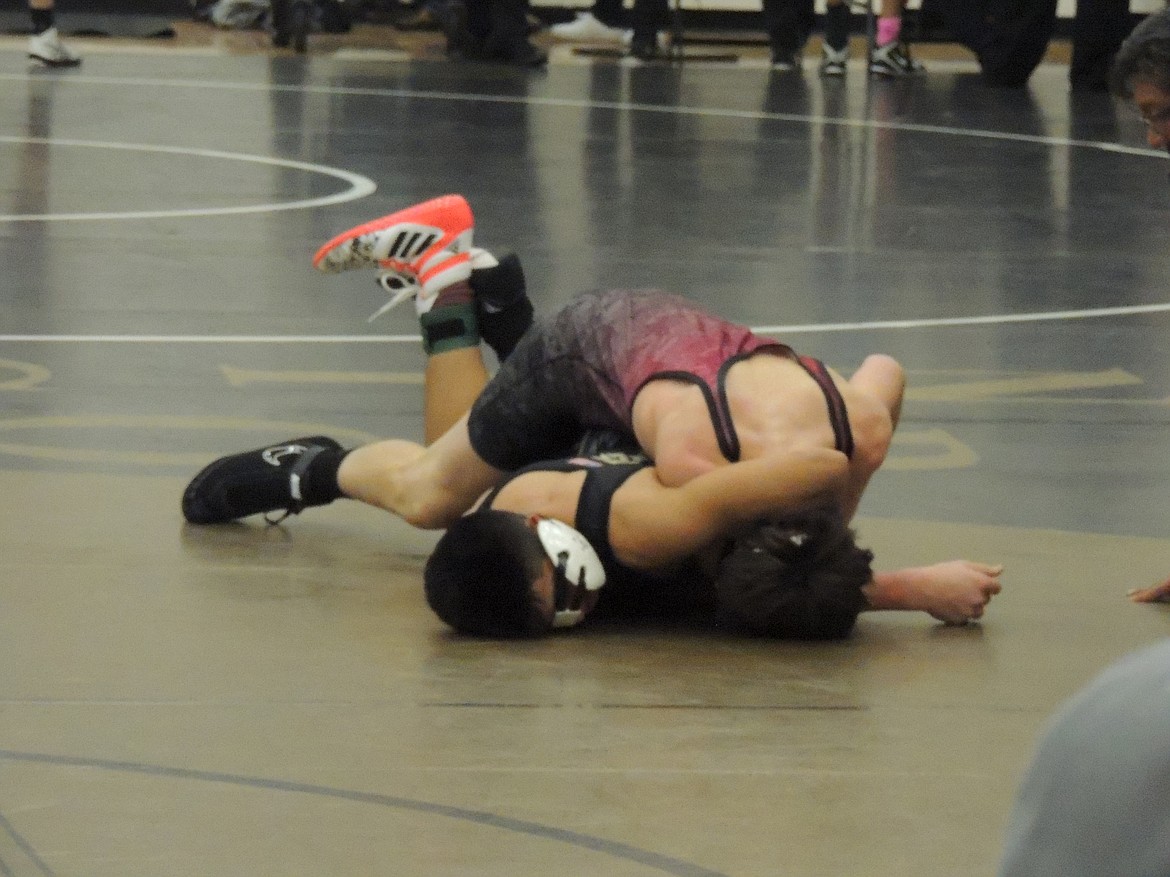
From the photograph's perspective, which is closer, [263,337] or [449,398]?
[449,398]

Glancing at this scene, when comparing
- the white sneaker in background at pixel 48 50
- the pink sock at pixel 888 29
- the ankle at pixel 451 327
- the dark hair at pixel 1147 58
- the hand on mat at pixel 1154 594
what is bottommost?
the hand on mat at pixel 1154 594

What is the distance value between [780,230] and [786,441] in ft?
17.2

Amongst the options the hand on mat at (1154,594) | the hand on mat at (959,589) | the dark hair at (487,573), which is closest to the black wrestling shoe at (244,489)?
the dark hair at (487,573)

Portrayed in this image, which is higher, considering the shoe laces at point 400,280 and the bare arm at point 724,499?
the shoe laces at point 400,280

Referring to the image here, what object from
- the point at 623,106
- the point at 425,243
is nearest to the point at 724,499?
the point at 425,243

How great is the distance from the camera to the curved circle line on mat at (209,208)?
28.4 feet

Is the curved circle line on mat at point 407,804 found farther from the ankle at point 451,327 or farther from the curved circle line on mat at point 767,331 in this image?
the curved circle line on mat at point 767,331

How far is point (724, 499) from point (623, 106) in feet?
33.9

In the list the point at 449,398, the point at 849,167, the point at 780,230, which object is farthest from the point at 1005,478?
the point at 849,167

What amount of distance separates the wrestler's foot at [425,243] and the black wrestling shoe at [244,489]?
51cm

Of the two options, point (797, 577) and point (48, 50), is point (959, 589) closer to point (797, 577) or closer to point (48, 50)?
point (797, 577)

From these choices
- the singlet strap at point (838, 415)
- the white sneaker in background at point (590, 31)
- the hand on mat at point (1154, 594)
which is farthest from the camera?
the white sneaker in background at point (590, 31)

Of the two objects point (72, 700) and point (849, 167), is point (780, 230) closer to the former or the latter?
point (849, 167)

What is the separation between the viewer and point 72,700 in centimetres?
317
